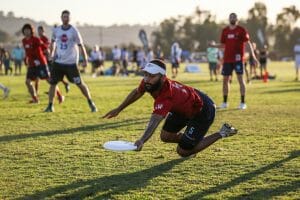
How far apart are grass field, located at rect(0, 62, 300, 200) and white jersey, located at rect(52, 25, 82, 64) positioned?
5.44 ft

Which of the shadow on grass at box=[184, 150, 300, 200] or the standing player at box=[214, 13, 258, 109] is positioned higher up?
the standing player at box=[214, 13, 258, 109]

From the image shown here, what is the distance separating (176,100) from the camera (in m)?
5.73

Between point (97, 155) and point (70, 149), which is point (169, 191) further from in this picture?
point (70, 149)

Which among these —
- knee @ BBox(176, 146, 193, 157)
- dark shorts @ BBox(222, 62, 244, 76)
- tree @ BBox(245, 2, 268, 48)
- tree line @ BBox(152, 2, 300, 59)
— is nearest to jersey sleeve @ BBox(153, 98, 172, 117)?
knee @ BBox(176, 146, 193, 157)

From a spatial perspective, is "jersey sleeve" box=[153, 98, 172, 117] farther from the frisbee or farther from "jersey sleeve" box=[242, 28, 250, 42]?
"jersey sleeve" box=[242, 28, 250, 42]

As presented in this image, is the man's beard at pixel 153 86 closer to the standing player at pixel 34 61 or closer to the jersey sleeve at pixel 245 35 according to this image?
the jersey sleeve at pixel 245 35

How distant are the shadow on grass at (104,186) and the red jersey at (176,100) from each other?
82cm

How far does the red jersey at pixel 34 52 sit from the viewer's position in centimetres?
1455

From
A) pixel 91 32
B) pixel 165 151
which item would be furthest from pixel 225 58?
pixel 91 32

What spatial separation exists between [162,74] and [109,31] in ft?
450

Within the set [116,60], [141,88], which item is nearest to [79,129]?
[141,88]

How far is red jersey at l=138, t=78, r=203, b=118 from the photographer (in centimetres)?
545

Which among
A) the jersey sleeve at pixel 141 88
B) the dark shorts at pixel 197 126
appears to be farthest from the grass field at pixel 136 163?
the jersey sleeve at pixel 141 88

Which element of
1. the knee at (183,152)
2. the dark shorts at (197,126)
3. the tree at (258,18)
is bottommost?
the knee at (183,152)
